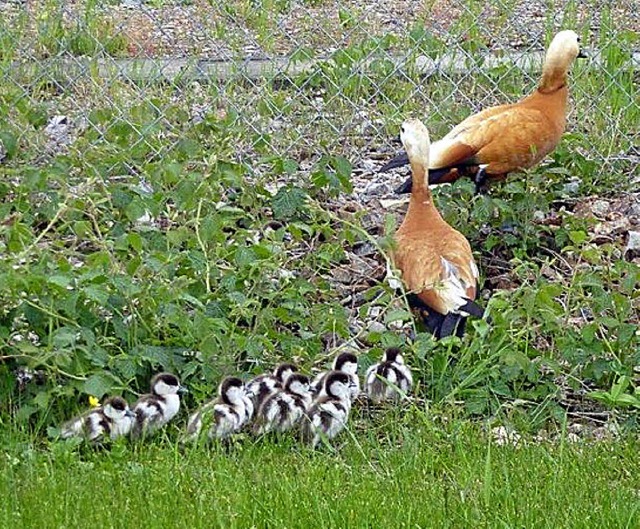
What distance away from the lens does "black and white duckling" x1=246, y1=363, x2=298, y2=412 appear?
432 centimetres

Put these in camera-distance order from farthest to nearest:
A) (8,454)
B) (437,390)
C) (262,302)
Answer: (262,302) < (437,390) < (8,454)

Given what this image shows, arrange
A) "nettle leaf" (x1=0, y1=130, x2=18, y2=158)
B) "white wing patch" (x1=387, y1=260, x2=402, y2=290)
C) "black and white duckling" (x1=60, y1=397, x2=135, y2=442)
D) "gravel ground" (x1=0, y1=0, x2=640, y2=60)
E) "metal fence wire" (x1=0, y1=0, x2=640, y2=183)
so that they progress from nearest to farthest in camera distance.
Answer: "black and white duckling" (x1=60, y1=397, x2=135, y2=442), "white wing patch" (x1=387, y1=260, x2=402, y2=290), "nettle leaf" (x1=0, y1=130, x2=18, y2=158), "metal fence wire" (x1=0, y1=0, x2=640, y2=183), "gravel ground" (x1=0, y1=0, x2=640, y2=60)

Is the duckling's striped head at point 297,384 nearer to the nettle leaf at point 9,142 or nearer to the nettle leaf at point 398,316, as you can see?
the nettle leaf at point 398,316

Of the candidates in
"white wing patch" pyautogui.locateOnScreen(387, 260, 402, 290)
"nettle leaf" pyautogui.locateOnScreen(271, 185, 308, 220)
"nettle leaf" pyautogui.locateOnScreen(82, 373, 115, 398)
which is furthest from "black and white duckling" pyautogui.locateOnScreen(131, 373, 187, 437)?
"nettle leaf" pyautogui.locateOnScreen(271, 185, 308, 220)

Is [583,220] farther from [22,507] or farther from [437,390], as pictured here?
[22,507]

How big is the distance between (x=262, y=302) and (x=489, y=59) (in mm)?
3448

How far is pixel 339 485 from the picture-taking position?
149 inches

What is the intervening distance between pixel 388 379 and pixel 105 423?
92cm

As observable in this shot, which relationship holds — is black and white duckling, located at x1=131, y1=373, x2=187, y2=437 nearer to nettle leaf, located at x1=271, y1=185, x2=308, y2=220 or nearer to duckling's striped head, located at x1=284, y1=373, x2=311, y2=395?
duckling's striped head, located at x1=284, y1=373, x2=311, y2=395

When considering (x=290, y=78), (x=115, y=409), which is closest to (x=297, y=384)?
(x=115, y=409)

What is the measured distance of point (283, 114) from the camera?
7023mm

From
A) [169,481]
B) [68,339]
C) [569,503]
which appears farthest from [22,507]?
[569,503]

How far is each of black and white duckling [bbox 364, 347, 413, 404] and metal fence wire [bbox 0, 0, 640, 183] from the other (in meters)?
2.08

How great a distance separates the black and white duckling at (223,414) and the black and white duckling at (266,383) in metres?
0.05
